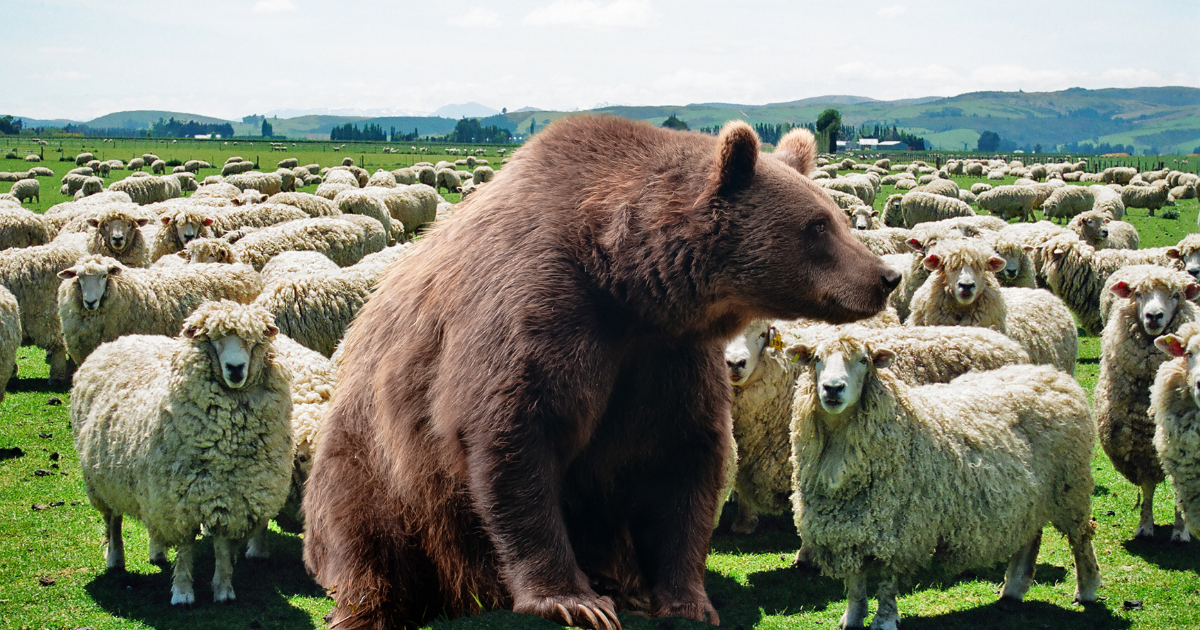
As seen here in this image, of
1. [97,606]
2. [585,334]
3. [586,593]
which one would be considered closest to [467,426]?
[585,334]

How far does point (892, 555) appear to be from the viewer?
5.47m

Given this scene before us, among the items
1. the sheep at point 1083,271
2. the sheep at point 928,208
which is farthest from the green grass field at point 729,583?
the sheep at point 928,208

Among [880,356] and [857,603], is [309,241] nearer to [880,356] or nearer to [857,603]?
[880,356]

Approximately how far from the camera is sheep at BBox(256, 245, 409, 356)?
9.92m

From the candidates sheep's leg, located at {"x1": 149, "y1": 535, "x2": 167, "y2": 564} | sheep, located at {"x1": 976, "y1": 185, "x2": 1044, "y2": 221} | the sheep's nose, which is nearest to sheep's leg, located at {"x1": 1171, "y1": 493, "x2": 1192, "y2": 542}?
the sheep's nose

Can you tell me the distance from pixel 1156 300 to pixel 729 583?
4692mm

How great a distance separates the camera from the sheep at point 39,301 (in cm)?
1209

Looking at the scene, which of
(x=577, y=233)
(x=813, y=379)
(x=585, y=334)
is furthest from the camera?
(x=813, y=379)

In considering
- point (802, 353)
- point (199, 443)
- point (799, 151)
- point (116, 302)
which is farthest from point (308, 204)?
point (799, 151)

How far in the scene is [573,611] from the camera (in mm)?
2082

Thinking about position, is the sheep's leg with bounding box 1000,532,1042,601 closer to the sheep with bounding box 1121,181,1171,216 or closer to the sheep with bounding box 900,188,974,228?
the sheep with bounding box 900,188,974,228

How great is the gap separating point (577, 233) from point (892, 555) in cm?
416

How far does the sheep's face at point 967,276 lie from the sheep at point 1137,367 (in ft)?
3.84

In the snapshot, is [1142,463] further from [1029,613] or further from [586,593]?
[586,593]
